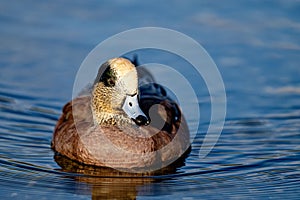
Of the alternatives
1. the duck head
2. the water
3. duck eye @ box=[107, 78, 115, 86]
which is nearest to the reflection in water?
the water

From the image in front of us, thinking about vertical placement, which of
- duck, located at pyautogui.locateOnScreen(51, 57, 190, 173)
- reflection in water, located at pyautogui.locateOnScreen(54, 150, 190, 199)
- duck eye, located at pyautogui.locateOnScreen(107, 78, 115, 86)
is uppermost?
duck eye, located at pyautogui.locateOnScreen(107, 78, 115, 86)

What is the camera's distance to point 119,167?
30.7 ft

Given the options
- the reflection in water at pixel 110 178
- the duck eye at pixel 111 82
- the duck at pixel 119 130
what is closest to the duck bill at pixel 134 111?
the duck at pixel 119 130

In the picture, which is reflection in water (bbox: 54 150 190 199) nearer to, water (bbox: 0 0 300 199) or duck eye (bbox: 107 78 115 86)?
water (bbox: 0 0 300 199)

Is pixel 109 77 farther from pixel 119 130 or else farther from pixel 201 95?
pixel 201 95

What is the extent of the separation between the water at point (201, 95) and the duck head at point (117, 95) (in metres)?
0.69

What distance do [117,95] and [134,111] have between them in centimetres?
32

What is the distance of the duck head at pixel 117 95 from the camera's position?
911cm

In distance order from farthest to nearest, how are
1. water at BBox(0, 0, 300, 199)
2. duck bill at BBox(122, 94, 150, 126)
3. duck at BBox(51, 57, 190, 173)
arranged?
duck at BBox(51, 57, 190, 173) → duck bill at BBox(122, 94, 150, 126) → water at BBox(0, 0, 300, 199)

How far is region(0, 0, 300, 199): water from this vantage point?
8836 mm

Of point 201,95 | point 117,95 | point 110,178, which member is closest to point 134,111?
point 117,95

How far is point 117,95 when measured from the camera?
931 centimetres

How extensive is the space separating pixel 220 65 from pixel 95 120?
3.68m

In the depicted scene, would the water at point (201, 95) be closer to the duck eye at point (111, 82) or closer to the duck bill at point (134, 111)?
the duck bill at point (134, 111)
